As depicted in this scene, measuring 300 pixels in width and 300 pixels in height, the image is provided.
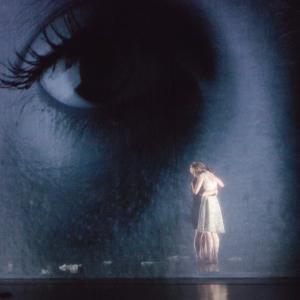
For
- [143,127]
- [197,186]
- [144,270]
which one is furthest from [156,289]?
[143,127]

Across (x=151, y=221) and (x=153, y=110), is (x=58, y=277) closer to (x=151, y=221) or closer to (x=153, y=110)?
(x=151, y=221)

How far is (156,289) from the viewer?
329 cm

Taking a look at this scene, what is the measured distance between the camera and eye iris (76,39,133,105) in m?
3.91

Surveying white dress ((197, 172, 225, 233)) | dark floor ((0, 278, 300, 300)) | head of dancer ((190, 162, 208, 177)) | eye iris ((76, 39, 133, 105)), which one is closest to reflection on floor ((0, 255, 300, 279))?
dark floor ((0, 278, 300, 300))

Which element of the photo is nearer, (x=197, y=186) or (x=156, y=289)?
(x=156, y=289)

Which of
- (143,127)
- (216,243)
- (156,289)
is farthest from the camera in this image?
(143,127)

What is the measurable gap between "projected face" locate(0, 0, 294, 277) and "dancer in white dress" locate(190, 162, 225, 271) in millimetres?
72

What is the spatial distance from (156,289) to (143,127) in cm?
132

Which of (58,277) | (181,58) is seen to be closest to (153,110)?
(181,58)

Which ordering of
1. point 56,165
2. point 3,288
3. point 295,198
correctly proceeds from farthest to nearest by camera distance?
point 56,165, point 295,198, point 3,288

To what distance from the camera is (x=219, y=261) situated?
3.81 metres

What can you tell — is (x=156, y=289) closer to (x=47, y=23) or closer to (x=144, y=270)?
(x=144, y=270)

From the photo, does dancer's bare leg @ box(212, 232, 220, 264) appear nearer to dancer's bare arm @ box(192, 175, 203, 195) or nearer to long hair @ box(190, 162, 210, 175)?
dancer's bare arm @ box(192, 175, 203, 195)

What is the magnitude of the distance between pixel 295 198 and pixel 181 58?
4.75ft
